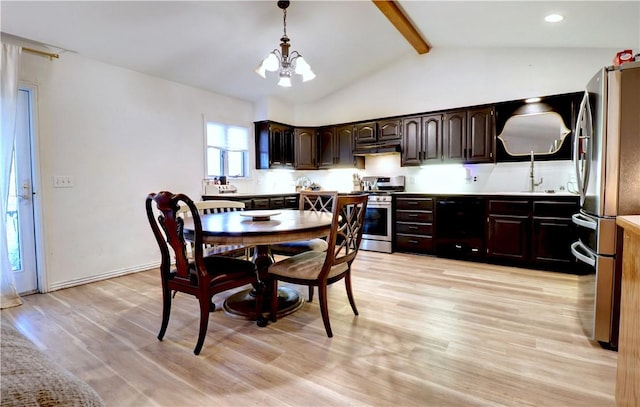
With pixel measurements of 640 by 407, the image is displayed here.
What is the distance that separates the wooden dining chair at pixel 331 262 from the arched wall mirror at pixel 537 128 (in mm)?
2990

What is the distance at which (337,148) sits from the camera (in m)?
5.57

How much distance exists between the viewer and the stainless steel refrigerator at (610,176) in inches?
73.4

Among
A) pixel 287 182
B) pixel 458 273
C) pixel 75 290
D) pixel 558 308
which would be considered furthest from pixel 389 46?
pixel 75 290

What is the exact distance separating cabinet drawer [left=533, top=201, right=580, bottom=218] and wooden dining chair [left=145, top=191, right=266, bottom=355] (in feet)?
10.8

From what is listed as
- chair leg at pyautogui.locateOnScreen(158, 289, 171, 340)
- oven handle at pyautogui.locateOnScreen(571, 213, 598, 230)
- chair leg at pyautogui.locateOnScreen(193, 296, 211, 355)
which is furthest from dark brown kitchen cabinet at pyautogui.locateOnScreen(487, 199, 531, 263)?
chair leg at pyautogui.locateOnScreen(158, 289, 171, 340)

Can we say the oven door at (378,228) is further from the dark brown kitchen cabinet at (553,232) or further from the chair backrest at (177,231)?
the chair backrest at (177,231)

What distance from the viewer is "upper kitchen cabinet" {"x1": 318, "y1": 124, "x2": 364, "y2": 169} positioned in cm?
542

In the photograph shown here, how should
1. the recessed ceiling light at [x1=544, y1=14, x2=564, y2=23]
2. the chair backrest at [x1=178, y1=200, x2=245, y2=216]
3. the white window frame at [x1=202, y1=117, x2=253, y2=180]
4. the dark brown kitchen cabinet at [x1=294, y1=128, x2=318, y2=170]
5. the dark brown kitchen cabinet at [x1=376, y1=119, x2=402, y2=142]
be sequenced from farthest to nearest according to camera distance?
the dark brown kitchen cabinet at [x1=294, y1=128, x2=318, y2=170], the dark brown kitchen cabinet at [x1=376, y1=119, x2=402, y2=142], the white window frame at [x1=202, y1=117, x2=253, y2=180], the chair backrest at [x1=178, y1=200, x2=245, y2=216], the recessed ceiling light at [x1=544, y1=14, x2=564, y2=23]

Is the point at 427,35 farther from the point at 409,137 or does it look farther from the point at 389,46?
the point at 409,137

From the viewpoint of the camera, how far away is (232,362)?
185cm

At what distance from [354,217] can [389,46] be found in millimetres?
3444

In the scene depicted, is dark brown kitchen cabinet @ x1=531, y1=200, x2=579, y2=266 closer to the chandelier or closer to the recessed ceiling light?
the recessed ceiling light

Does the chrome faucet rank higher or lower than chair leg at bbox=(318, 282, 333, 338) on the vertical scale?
higher

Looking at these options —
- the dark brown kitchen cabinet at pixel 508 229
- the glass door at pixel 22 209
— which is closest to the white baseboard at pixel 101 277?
the glass door at pixel 22 209
